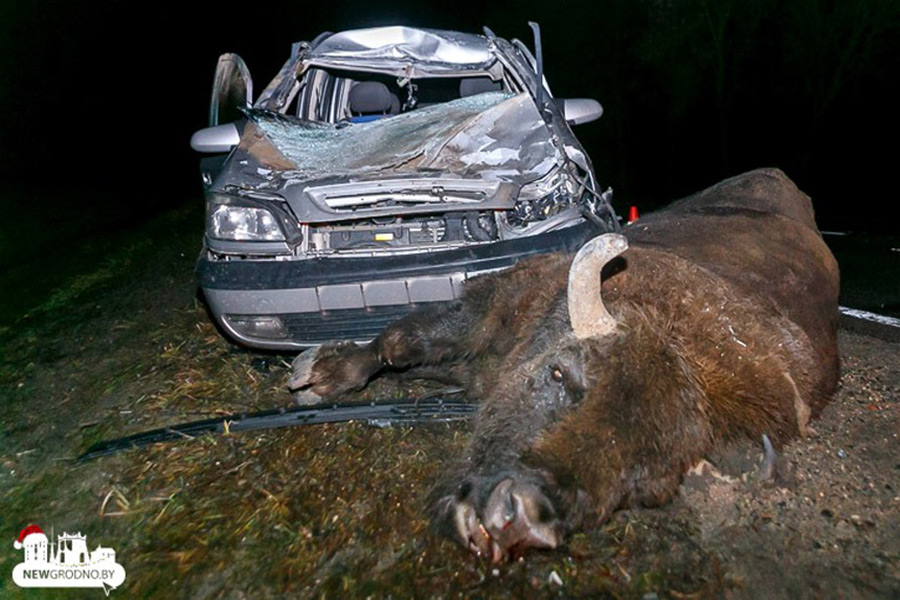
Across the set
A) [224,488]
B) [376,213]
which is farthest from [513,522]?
[376,213]

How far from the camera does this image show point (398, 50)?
17.4 feet

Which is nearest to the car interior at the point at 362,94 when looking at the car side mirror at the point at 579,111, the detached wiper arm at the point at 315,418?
the car side mirror at the point at 579,111

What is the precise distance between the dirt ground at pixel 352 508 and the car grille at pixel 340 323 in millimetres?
426

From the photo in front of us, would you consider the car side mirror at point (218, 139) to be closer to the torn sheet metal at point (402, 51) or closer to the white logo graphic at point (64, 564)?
the torn sheet metal at point (402, 51)

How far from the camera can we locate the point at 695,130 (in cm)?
2138

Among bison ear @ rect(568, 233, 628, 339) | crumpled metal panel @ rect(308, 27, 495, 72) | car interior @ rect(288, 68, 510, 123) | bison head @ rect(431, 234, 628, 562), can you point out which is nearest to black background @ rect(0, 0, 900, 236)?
car interior @ rect(288, 68, 510, 123)

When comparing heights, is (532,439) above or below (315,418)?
above

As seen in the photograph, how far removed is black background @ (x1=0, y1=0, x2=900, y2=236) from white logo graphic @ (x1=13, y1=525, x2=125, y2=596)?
8.24 m

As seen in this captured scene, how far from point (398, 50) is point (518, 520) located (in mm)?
3892

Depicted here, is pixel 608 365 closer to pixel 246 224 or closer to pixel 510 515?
pixel 510 515

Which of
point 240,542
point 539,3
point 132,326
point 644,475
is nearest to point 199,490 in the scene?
point 240,542

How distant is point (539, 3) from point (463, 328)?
25.6 m

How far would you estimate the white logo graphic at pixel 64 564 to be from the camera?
9.66ft

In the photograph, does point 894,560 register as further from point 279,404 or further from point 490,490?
point 279,404
